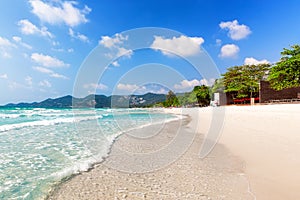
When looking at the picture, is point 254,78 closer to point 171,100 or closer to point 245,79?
point 245,79

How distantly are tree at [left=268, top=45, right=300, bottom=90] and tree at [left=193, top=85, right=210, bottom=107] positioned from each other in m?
32.9

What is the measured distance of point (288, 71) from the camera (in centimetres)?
2158

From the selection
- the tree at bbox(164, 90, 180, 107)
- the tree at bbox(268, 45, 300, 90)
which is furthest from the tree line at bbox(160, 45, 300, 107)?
the tree at bbox(164, 90, 180, 107)

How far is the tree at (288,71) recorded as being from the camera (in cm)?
2110

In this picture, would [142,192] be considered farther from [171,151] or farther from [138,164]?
[171,151]

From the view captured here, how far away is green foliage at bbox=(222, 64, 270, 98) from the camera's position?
33.7 metres

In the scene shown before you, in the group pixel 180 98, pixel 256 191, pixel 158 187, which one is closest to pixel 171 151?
pixel 158 187

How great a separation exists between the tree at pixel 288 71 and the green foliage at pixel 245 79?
33.9 feet

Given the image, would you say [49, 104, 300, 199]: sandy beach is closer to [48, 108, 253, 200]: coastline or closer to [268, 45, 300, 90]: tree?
[48, 108, 253, 200]: coastline

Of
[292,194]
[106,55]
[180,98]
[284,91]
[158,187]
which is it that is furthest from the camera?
[180,98]

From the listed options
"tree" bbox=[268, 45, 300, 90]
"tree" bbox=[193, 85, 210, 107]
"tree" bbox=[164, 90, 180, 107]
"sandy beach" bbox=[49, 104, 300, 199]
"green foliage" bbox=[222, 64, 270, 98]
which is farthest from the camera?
"tree" bbox=[164, 90, 180, 107]

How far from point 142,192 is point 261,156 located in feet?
10.9

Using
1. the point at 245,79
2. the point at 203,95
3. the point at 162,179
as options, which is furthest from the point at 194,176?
the point at 203,95

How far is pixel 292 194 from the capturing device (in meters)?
2.83
